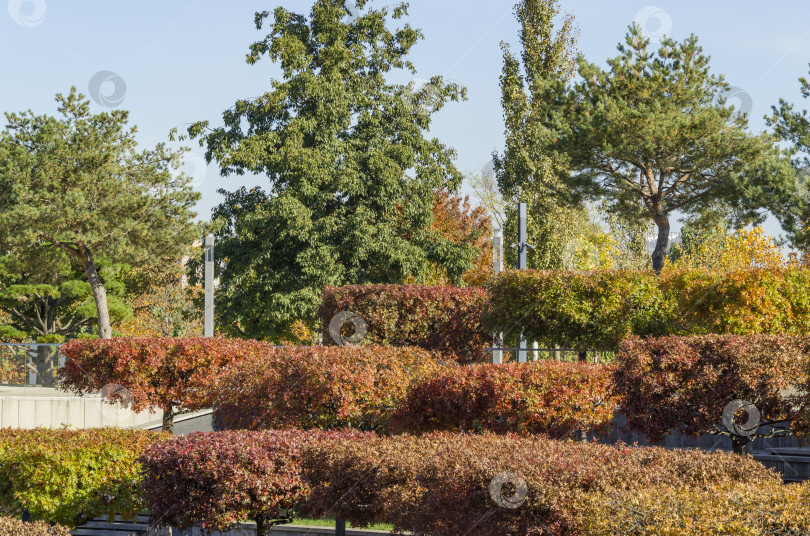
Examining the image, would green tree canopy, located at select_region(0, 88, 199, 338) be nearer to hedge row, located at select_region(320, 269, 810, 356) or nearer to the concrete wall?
the concrete wall

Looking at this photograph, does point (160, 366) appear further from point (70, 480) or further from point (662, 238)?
point (662, 238)

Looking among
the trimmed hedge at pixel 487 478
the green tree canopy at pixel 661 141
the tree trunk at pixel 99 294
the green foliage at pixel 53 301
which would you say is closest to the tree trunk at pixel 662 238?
the green tree canopy at pixel 661 141

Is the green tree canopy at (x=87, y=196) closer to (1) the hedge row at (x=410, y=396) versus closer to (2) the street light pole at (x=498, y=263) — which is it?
(2) the street light pole at (x=498, y=263)

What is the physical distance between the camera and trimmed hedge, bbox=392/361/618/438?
1032cm

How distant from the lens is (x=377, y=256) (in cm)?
2675

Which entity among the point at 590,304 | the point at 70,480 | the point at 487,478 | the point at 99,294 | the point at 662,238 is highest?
the point at 662,238

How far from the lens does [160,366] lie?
548 inches

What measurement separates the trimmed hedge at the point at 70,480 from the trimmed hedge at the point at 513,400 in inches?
140

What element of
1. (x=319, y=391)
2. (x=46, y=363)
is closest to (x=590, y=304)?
(x=319, y=391)

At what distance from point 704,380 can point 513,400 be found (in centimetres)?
271

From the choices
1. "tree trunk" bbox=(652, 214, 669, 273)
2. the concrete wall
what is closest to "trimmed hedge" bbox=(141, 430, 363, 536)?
the concrete wall

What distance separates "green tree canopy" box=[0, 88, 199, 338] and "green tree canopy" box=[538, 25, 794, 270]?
14262mm

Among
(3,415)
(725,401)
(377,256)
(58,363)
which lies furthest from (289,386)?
(377,256)

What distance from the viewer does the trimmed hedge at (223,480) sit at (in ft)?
28.8
